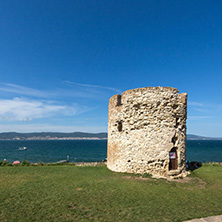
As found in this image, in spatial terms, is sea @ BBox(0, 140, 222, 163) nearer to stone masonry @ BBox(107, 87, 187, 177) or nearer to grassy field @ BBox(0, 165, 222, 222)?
stone masonry @ BBox(107, 87, 187, 177)

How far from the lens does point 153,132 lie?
11.6 m

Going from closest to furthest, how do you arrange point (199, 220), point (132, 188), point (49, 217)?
point (199, 220), point (49, 217), point (132, 188)

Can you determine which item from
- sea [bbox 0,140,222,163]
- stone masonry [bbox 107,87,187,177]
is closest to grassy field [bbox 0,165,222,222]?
stone masonry [bbox 107,87,187,177]

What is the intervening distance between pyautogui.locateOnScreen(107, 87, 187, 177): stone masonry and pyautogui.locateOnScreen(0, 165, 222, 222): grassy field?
1790mm

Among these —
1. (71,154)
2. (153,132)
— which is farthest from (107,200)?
(71,154)

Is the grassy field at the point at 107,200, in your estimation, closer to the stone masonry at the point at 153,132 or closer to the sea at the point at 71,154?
the stone masonry at the point at 153,132

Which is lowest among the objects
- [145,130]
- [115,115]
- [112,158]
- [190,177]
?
[190,177]

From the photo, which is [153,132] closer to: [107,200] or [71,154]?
[107,200]

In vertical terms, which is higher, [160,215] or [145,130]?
[145,130]

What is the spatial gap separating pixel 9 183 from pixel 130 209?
7.35 metres

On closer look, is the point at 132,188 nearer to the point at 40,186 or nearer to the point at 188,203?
the point at 188,203

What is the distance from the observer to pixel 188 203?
268 inches

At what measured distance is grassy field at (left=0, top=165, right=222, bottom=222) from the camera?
18.4 ft

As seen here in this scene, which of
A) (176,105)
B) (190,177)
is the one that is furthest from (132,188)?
(176,105)
